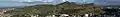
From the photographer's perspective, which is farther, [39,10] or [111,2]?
[111,2]

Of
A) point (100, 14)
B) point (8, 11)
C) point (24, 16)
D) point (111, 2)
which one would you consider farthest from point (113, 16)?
point (8, 11)

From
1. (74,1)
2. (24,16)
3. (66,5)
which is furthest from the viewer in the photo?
(74,1)

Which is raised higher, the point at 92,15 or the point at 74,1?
the point at 74,1

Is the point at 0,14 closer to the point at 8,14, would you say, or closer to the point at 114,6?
the point at 8,14

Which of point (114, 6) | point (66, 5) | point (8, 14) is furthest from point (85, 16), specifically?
point (8, 14)

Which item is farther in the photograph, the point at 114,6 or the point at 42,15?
the point at 114,6

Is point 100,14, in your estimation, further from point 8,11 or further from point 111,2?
point 8,11

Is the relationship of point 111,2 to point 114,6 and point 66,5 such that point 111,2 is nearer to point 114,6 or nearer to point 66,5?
point 114,6

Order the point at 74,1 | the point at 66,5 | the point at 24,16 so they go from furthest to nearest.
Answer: the point at 74,1, the point at 66,5, the point at 24,16
